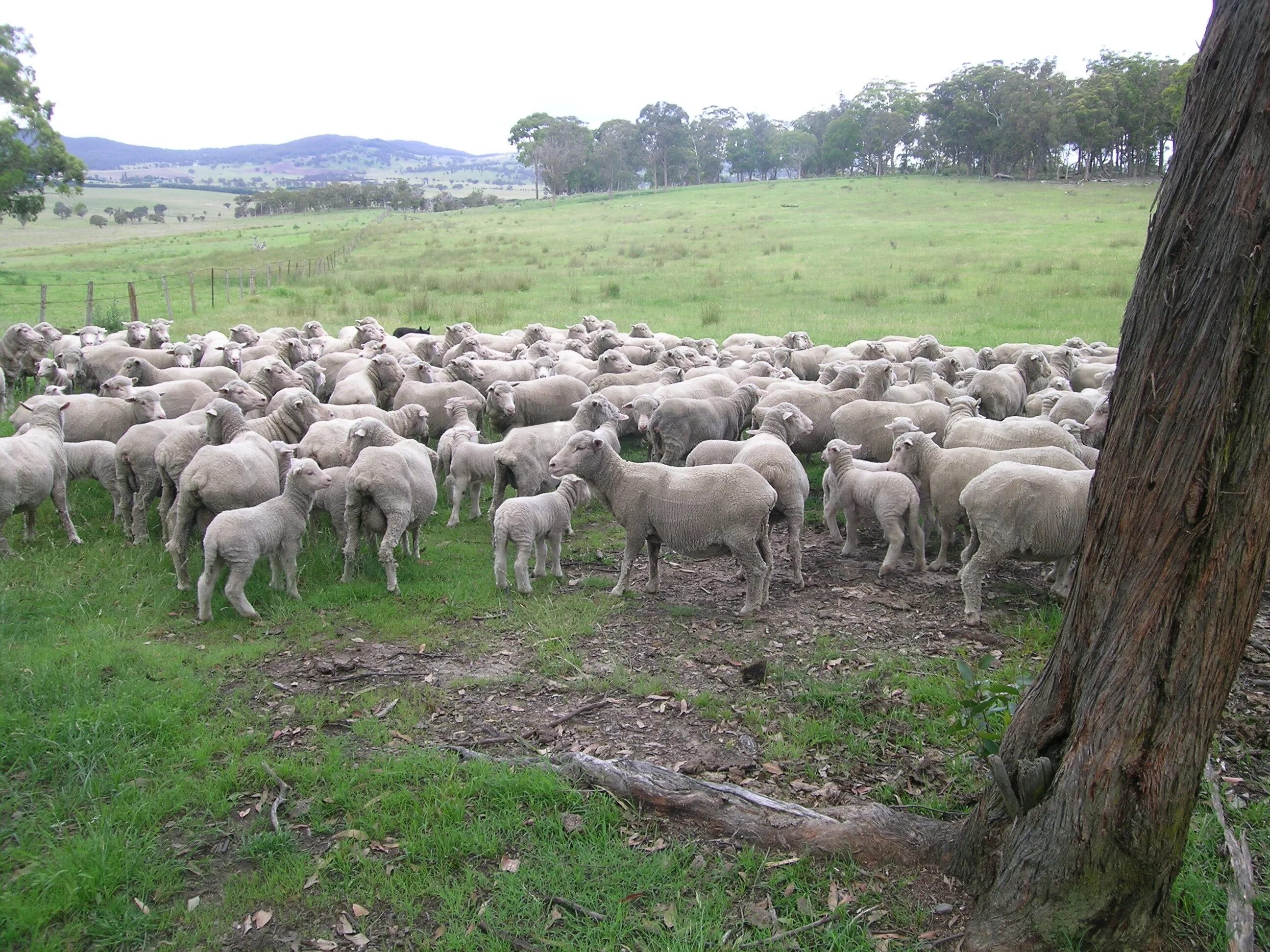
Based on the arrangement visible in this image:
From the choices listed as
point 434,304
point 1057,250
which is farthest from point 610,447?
point 1057,250

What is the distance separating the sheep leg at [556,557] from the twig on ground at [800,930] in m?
5.34

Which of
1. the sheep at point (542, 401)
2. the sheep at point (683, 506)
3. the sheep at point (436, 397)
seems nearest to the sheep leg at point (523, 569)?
the sheep at point (683, 506)

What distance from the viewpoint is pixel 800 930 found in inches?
169

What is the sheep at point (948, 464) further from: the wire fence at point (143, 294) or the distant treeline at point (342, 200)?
the distant treeline at point (342, 200)

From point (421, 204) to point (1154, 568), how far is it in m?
117

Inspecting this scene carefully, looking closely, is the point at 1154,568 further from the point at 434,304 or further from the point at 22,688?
the point at 434,304

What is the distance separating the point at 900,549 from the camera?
923 centimetres

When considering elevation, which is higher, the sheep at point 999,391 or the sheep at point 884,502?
the sheep at point 999,391

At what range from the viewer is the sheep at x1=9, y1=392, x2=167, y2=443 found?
1131cm

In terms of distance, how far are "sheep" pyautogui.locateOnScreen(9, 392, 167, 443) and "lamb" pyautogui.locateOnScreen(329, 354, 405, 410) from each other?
2.54 metres

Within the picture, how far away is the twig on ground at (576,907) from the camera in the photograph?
444 cm

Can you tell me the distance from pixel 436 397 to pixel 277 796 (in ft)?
28.5

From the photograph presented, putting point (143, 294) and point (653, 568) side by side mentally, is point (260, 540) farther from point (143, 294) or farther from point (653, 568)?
point (143, 294)

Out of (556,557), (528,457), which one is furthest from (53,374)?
(556,557)
